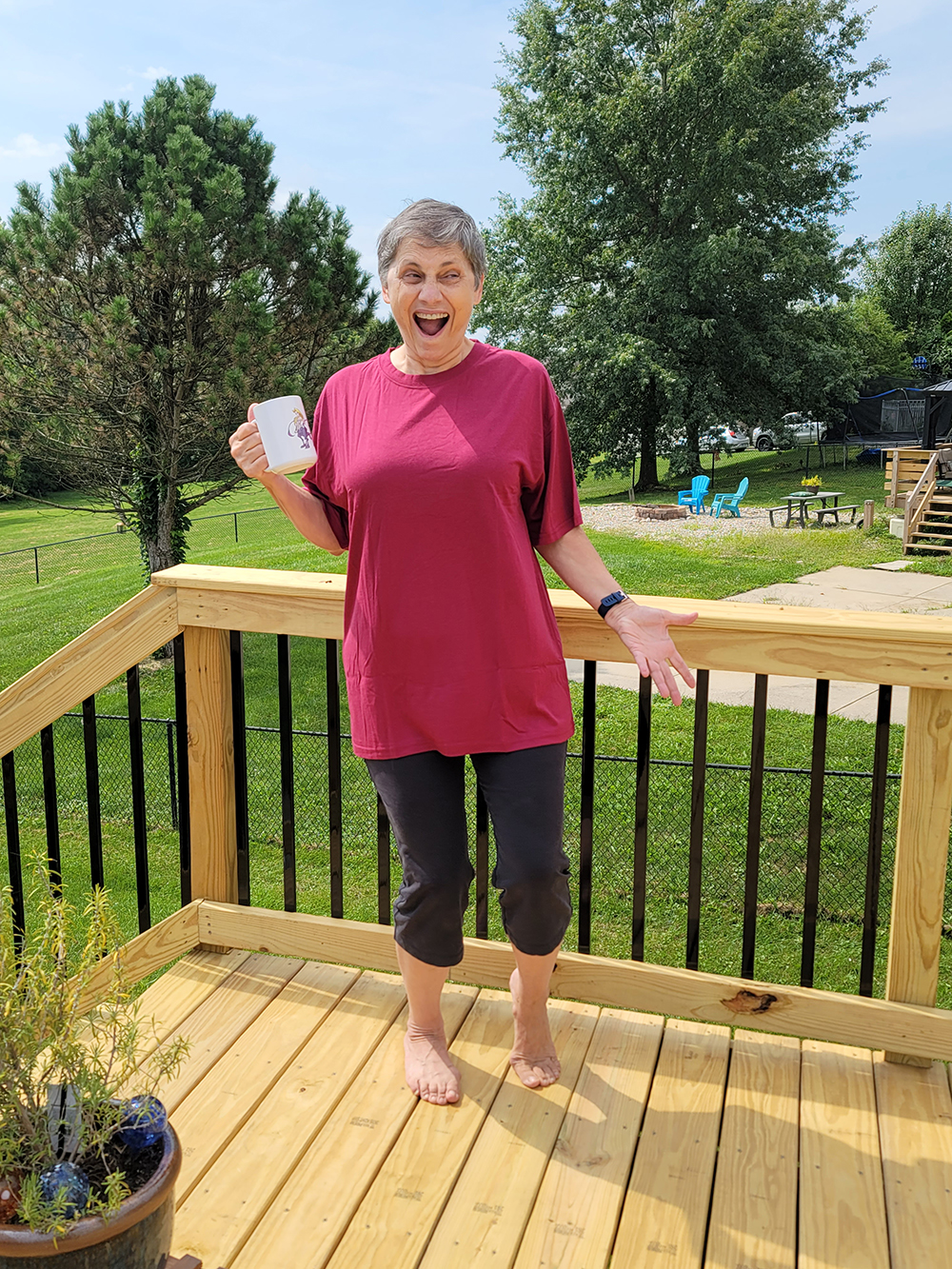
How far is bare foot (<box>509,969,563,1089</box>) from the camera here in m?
2.02

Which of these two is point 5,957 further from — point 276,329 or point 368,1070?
point 276,329

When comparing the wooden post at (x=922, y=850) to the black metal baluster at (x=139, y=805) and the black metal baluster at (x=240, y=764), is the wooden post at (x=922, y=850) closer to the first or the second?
the black metal baluster at (x=240, y=764)

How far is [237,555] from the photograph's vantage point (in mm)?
16234

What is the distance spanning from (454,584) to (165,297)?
8.52 m

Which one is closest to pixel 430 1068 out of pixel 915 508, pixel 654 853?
pixel 654 853

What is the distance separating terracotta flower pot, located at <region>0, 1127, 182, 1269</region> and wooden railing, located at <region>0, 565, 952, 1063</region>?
43.5 inches

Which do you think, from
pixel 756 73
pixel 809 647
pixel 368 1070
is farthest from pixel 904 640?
pixel 756 73

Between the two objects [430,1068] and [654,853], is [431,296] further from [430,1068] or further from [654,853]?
[654,853]

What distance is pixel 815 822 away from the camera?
2.12m

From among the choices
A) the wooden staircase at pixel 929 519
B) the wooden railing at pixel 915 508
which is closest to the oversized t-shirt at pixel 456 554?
the wooden staircase at pixel 929 519

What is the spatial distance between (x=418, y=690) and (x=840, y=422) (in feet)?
91.1

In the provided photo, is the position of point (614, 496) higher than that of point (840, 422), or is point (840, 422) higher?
point (840, 422)

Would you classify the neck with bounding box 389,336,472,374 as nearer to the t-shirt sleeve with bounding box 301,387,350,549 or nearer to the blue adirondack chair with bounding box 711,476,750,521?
the t-shirt sleeve with bounding box 301,387,350,549

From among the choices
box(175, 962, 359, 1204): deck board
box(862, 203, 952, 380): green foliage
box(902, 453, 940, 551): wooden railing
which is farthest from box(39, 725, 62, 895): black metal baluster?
box(862, 203, 952, 380): green foliage
